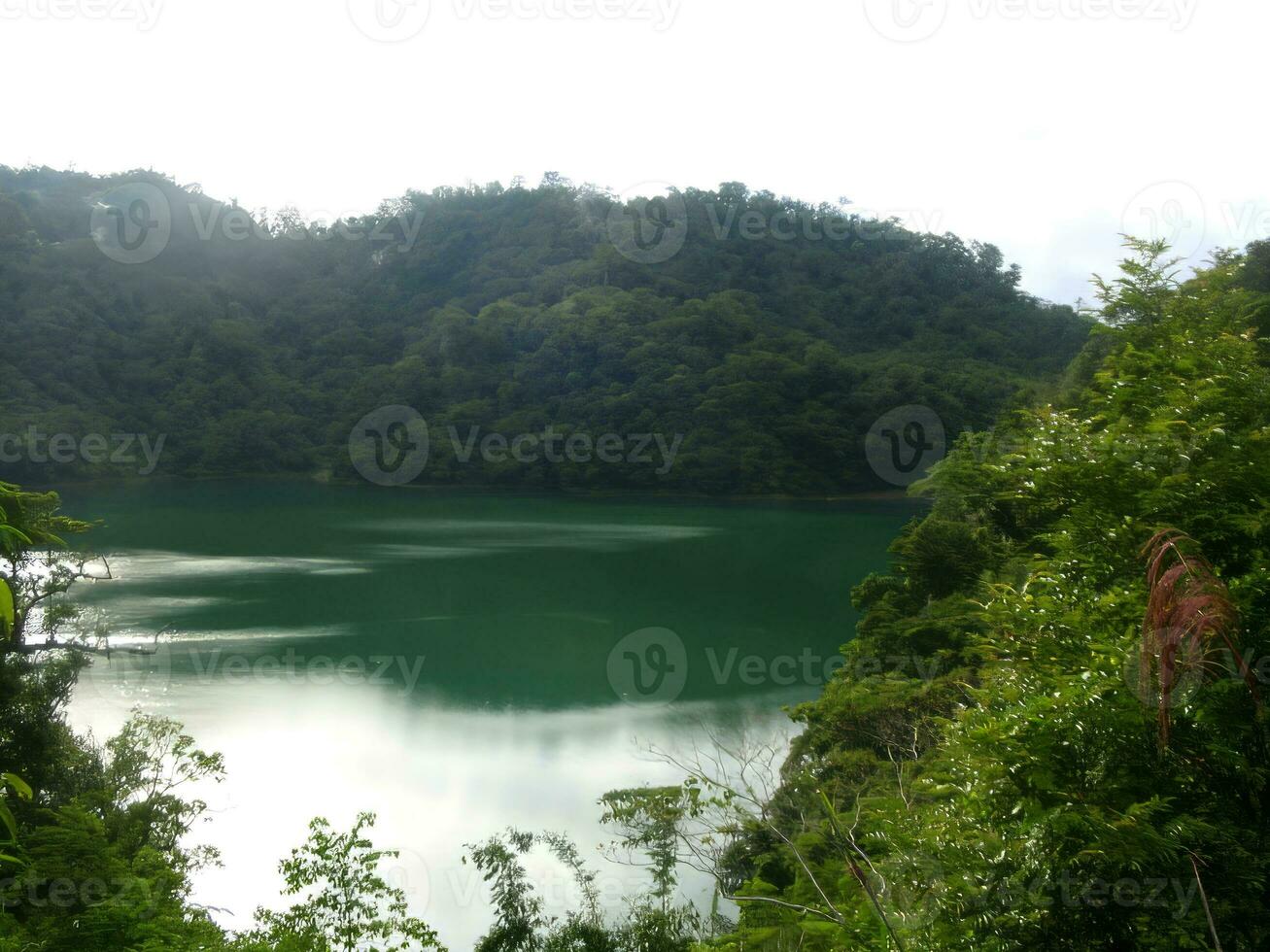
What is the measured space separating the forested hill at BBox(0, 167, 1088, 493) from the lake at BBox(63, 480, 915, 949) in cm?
976

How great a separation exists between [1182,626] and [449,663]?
15648 millimetres

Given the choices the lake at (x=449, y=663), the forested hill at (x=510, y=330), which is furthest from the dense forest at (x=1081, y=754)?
the forested hill at (x=510, y=330)

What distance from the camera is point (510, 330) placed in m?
48.4

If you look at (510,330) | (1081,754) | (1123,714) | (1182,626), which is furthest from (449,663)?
(510,330)

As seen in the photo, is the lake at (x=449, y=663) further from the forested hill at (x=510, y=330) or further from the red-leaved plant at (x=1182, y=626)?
the forested hill at (x=510, y=330)

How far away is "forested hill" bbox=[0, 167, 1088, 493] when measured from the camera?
41062 mm

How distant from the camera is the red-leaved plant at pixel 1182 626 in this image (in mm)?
2250

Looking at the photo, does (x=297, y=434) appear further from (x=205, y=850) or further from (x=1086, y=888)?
(x=1086, y=888)

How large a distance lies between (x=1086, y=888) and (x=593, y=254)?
2100 inches

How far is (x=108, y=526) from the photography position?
2853 cm

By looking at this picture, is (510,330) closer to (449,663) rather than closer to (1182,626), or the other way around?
(449,663)

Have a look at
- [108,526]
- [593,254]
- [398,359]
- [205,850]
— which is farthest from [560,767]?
[593,254]

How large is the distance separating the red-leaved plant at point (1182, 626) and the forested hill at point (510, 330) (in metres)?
37.1

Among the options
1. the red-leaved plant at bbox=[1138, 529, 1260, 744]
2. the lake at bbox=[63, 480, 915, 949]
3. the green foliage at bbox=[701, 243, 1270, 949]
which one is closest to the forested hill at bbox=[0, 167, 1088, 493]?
the lake at bbox=[63, 480, 915, 949]
